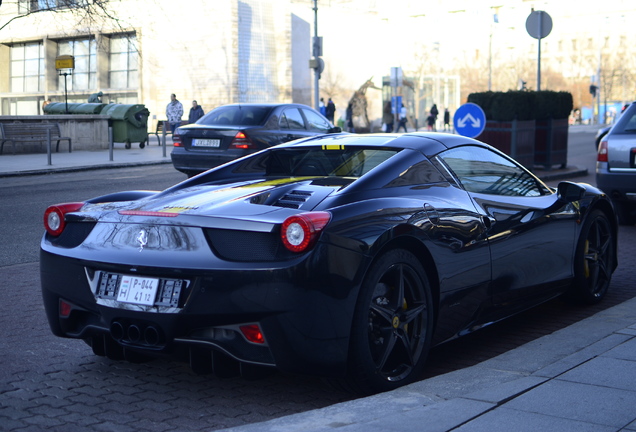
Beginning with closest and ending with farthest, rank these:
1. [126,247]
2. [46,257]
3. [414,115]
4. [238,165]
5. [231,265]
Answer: [231,265]
[126,247]
[46,257]
[238,165]
[414,115]

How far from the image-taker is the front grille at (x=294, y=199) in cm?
429

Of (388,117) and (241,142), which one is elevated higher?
(388,117)

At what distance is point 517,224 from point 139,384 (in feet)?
7.83

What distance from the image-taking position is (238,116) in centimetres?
1767

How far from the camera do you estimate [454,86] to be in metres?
71.7

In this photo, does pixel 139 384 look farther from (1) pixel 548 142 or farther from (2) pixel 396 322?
(1) pixel 548 142

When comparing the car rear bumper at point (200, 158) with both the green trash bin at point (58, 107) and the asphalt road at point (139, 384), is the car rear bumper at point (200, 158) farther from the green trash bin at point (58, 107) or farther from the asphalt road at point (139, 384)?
the green trash bin at point (58, 107)

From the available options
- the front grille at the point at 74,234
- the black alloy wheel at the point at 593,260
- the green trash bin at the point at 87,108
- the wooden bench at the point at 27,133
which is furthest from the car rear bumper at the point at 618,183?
the green trash bin at the point at 87,108

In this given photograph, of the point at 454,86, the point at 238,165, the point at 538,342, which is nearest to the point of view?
the point at 538,342

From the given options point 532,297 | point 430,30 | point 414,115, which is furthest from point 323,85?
point 532,297

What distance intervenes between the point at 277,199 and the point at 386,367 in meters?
0.98

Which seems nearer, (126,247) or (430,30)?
(126,247)

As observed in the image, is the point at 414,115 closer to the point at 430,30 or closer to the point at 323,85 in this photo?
the point at 323,85

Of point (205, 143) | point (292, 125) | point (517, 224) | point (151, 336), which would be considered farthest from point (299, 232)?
point (292, 125)
